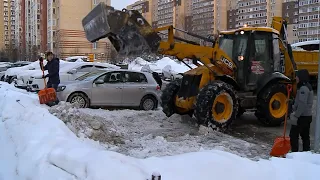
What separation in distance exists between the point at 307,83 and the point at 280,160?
101 inches

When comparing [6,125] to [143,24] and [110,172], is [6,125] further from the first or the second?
[110,172]

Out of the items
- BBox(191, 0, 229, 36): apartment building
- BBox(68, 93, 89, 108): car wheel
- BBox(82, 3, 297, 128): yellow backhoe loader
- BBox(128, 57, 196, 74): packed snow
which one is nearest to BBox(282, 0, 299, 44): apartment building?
BBox(191, 0, 229, 36): apartment building

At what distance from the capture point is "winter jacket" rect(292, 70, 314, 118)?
23.1 ft

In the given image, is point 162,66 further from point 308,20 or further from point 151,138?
point 308,20

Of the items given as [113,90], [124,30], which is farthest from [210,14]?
[124,30]

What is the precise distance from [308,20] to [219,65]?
72814 mm

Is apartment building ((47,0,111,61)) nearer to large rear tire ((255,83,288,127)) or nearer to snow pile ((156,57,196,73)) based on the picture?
snow pile ((156,57,196,73))

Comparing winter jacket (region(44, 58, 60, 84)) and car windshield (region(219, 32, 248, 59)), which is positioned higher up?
car windshield (region(219, 32, 248, 59))

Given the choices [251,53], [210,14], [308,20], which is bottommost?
[251,53]

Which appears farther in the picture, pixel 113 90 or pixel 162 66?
pixel 162 66

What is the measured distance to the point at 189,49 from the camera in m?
9.61

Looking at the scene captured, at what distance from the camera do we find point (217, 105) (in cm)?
958

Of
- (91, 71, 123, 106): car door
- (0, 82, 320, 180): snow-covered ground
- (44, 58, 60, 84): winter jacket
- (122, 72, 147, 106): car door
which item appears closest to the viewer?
(0, 82, 320, 180): snow-covered ground

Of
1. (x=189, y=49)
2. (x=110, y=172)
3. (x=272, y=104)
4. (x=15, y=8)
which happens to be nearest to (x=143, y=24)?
(x=189, y=49)
